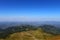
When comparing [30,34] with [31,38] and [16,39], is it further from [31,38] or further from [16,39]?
[16,39]

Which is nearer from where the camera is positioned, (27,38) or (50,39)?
(27,38)

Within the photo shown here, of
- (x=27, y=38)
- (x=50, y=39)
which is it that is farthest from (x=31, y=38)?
(x=50, y=39)

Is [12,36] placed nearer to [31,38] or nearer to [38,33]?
[31,38]

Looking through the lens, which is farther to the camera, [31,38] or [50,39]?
[50,39]

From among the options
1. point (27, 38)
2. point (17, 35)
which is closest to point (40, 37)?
point (27, 38)

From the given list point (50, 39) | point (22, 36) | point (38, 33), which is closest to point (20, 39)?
point (22, 36)

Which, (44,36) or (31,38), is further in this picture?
(44,36)

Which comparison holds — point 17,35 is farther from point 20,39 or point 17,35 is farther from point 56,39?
point 56,39
